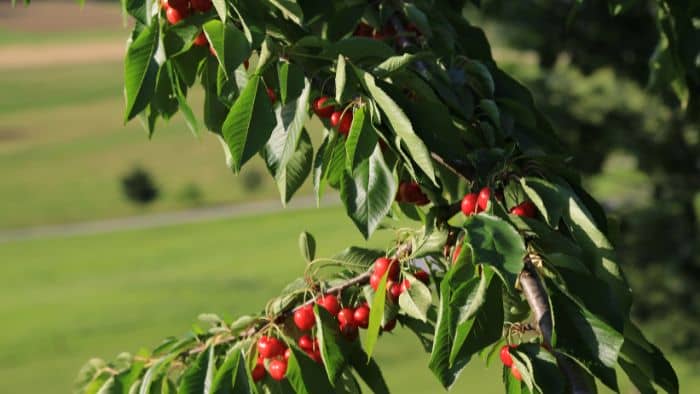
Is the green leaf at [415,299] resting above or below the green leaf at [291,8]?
below

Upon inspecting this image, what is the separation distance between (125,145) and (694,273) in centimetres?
3921

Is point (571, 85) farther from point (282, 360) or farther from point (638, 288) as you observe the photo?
point (282, 360)

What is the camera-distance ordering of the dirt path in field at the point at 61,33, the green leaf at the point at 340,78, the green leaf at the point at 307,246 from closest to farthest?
the green leaf at the point at 340,78 < the green leaf at the point at 307,246 < the dirt path in field at the point at 61,33

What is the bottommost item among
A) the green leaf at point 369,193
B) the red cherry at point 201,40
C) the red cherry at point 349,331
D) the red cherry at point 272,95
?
the red cherry at point 349,331

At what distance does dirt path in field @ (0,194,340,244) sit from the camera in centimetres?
3641

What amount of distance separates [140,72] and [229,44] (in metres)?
0.22

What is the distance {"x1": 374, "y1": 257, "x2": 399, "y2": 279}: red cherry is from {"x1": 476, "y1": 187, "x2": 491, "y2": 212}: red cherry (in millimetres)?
231

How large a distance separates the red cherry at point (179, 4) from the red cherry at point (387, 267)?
23.4 inches

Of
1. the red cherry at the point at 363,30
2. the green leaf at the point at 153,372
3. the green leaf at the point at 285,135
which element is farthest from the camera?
the red cherry at the point at 363,30

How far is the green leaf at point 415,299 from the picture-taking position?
1.89 m

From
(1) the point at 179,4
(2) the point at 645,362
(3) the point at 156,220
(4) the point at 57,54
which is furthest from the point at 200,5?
(4) the point at 57,54

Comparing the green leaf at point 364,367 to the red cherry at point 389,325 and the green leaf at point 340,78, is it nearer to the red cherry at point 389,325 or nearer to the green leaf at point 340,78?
the red cherry at point 389,325

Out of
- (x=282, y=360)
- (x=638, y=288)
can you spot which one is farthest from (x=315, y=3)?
(x=638, y=288)

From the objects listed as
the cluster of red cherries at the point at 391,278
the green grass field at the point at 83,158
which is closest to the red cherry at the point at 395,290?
the cluster of red cherries at the point at 391,278
